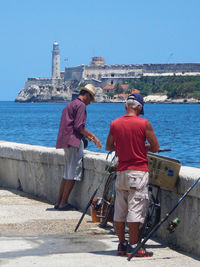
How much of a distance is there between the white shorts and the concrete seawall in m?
0.08

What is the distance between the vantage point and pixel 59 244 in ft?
17.6

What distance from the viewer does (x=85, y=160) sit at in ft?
23.3

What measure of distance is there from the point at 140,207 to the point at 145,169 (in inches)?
12.0

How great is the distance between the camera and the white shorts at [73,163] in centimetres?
705

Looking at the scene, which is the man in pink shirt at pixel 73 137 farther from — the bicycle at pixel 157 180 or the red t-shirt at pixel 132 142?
the red t-shirt at pixel 132 142

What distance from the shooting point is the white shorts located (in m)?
7.05

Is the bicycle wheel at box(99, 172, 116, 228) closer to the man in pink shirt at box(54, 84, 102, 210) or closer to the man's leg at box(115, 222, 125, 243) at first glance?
the man in pink shirt at box(54, 84, 102, 210)

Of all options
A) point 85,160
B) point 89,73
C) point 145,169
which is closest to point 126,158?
point 145,169

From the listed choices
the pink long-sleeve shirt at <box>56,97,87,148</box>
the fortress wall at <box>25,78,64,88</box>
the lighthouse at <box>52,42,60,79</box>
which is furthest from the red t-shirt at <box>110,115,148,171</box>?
the lighthouse at <box>52,42,60,79</box>

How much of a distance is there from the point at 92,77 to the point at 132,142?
173 m

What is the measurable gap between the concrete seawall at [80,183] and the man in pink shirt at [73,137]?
137mm

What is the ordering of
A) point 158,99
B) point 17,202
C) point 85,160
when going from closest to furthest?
point 85,160 < point 17,202 < point 158,99

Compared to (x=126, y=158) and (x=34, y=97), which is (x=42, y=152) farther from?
(x=34, y=97)

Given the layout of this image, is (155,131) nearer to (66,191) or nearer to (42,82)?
(66,191)
